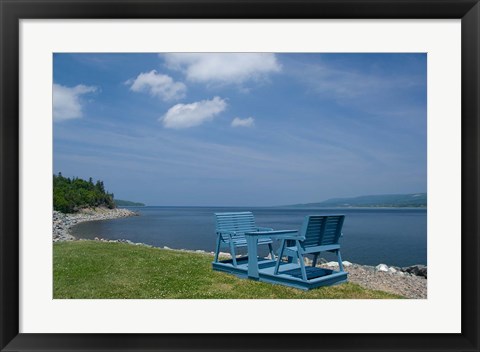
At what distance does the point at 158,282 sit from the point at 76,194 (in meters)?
37.0

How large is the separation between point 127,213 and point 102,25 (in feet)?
214

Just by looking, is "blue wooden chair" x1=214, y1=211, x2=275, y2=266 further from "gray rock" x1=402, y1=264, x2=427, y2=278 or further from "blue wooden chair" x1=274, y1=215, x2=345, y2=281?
"gray rock" x1=402, y1=264, x2=427, y2=278

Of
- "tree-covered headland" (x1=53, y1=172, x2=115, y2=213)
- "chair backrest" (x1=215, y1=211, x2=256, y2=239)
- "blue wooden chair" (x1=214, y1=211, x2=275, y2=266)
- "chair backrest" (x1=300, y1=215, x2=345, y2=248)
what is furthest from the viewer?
"tree-covered headland" (x1=53, y1=172, x2=115, y2=213)

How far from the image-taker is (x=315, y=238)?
767cm

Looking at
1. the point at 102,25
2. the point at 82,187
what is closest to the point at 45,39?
the point at 102,25

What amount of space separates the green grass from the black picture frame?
233 centimetres

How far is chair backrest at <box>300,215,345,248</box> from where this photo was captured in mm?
7438

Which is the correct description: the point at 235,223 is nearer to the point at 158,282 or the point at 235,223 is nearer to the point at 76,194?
the point at 158,282

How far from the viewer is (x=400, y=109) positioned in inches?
1459

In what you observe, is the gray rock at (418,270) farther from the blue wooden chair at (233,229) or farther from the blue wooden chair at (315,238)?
the blue wooden chair at (233,229)

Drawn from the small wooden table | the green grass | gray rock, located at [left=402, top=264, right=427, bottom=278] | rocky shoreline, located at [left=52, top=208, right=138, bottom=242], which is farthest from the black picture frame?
rocky shoreline, located at [left=52, top=208, right=138, bottom=242]

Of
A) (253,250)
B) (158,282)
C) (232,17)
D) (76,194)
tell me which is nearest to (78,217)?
(76,194)

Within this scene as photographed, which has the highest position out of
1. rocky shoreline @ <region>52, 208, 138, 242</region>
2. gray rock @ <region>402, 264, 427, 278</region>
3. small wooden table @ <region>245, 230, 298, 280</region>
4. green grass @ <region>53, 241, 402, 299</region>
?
small wooden table @ <region>245, 230, 298, 280</region>

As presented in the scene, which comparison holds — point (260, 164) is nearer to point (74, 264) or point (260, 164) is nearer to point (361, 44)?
point (74, 264)
